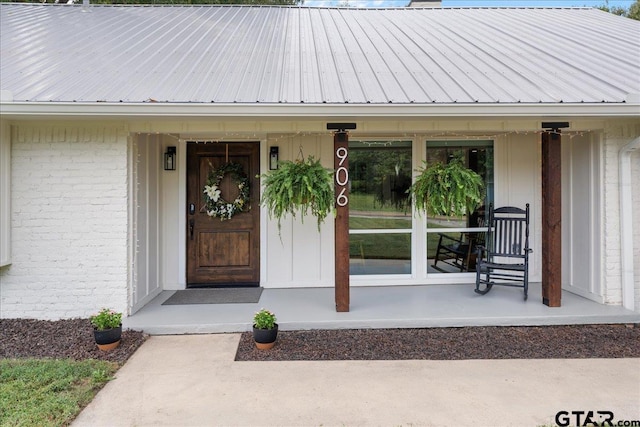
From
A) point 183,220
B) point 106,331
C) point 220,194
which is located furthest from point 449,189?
point 106,331

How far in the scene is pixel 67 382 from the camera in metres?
2.99

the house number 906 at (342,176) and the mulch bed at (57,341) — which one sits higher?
the house number 906 at (342,176)

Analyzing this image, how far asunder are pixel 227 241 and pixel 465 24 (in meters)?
5.67

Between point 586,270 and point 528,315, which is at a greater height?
point 586,270

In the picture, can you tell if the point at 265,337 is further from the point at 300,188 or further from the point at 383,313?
the point at 300,188

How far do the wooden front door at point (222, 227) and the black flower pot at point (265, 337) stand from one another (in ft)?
6.45

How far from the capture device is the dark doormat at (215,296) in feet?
16.0

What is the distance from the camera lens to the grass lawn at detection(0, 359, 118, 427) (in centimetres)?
254

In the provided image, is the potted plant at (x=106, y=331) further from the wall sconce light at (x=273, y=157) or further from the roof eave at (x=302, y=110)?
the wall sconce light at (x=273, y=157)

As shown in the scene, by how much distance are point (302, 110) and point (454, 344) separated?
2821 mm

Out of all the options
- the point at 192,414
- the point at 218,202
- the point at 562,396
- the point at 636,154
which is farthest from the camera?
the point at 218,202

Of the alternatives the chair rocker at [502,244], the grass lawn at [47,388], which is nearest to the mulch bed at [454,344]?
the chair rocker at [502,244]

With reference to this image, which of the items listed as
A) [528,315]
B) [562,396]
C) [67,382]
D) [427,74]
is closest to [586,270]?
[528,315]

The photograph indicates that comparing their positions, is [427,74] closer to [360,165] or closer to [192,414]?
[360,165]
